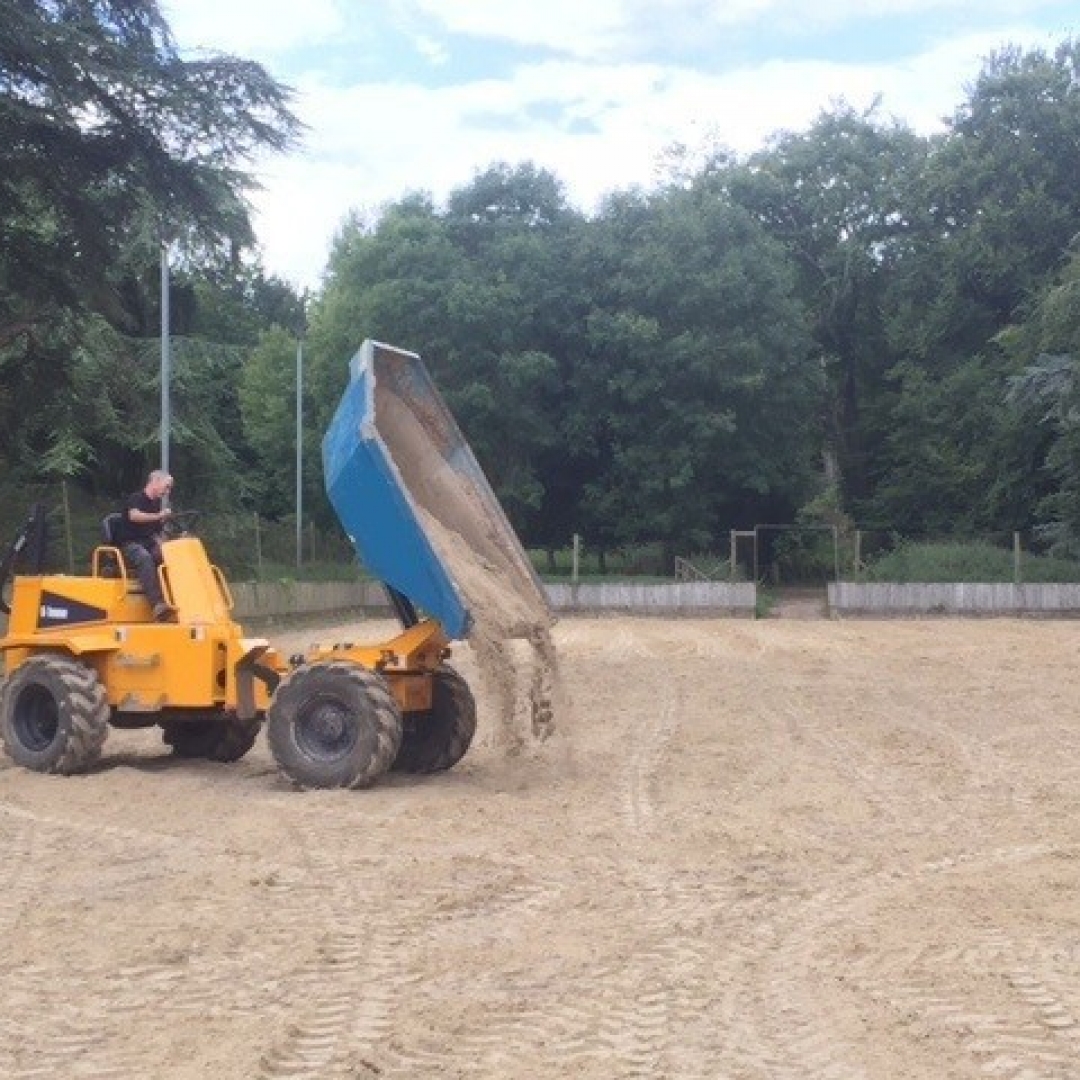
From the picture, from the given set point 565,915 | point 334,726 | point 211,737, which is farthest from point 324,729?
point 565,915

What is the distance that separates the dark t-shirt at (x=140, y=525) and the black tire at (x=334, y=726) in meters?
1.82

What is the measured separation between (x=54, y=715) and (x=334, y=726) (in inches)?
89.3

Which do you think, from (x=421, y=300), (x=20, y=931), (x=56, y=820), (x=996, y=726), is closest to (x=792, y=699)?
(x=996, y=726)

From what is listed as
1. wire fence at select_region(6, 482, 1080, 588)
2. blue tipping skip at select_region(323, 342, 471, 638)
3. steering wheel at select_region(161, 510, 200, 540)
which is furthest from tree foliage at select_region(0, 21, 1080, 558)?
blue tipping skip at select_region(323, 342, 471, 638)

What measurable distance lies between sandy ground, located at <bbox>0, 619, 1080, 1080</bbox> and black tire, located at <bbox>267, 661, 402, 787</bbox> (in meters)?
0.27

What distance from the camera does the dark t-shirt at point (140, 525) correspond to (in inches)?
497

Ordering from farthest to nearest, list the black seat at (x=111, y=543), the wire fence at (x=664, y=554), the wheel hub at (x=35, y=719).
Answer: the wire fence at (x=664, y=554), the black seat at (x=111, y=543), the wheel hub at (x=35, y=719)

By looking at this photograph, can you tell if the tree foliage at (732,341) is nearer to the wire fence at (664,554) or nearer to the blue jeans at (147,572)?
the wire fence at (664,554)

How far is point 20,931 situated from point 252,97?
1648 cm

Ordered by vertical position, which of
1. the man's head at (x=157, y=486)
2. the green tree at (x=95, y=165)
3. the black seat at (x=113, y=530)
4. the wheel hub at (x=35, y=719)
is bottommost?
the wheel hub at (x=35, y=719)

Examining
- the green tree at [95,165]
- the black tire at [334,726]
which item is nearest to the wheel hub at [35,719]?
the black tire at [334,726]

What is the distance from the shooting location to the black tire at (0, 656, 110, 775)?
12.0 m

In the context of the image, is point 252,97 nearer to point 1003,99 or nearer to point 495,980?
point 495,980

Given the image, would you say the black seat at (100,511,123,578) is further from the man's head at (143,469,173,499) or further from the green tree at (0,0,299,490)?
the green tree at (0,0,299,490)
